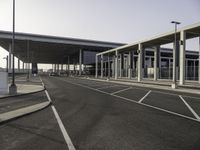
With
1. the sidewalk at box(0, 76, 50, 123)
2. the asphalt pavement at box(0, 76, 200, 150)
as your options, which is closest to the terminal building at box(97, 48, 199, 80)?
the sidewalk at box(0, 76, 50, 123)

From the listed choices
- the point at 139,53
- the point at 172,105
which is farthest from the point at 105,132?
the point at 139,53

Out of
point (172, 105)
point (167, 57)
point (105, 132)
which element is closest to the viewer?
point (105, 132)

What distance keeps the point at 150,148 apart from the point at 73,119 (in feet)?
15.3

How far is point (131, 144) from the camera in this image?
6938mm

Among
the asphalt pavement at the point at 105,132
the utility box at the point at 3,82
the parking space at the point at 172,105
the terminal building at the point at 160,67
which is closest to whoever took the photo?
the asphalt pavement at the point at 105,132

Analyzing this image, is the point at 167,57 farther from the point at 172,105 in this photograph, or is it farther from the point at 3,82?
the point at 172,105

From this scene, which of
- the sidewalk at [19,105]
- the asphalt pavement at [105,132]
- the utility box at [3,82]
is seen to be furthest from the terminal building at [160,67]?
the asphalt pavement at [105,132]

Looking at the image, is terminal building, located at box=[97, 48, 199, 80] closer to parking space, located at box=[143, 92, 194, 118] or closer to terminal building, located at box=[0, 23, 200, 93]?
terminal building, located at box=[0, 23, 200, 93]

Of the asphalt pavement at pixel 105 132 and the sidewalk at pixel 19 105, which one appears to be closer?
the asphalt pavement at pixel 105 132

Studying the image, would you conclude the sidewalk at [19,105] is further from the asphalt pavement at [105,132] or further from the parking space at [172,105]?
the parking space at [172,105]

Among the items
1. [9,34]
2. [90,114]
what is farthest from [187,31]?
[9,34]

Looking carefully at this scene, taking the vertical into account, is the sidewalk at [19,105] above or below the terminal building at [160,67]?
below

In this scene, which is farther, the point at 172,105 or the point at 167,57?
the point at 167,57

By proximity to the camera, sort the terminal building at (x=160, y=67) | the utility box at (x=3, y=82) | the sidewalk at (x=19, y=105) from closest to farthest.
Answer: the sidewalk at (x=19, y=105), the utility box at (x=3, y=82), the terminal building at (x=160, y=67)
